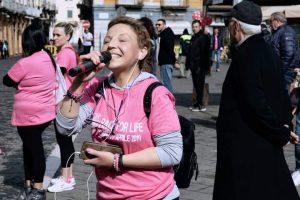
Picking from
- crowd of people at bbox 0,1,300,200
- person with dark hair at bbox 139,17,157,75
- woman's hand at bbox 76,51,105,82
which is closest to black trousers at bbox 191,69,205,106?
person with dark hair at bbox 139,17,157,75

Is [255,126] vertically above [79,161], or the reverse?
[255,126]

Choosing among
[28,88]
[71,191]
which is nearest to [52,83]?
[28,88]

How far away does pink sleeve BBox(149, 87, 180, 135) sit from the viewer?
2893 mm

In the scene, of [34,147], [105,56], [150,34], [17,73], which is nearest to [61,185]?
[34,147]

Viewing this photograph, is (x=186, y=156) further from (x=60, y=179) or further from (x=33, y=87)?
(x=60, y=179)

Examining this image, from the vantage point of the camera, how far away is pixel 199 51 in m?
13.0

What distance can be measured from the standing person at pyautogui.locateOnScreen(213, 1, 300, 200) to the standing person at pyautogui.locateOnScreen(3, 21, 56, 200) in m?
2.63

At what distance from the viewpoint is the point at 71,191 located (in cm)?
630

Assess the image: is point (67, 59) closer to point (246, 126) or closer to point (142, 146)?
point (246, 126)

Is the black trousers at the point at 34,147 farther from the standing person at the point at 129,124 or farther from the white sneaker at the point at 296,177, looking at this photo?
the standing person at the point at 129,124

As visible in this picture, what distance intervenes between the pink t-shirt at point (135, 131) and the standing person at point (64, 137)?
3333 mm

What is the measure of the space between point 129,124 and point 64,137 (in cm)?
350

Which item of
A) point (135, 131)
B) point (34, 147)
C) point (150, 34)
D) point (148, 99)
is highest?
point (150, 34)

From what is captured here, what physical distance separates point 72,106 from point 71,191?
343 centimetres
